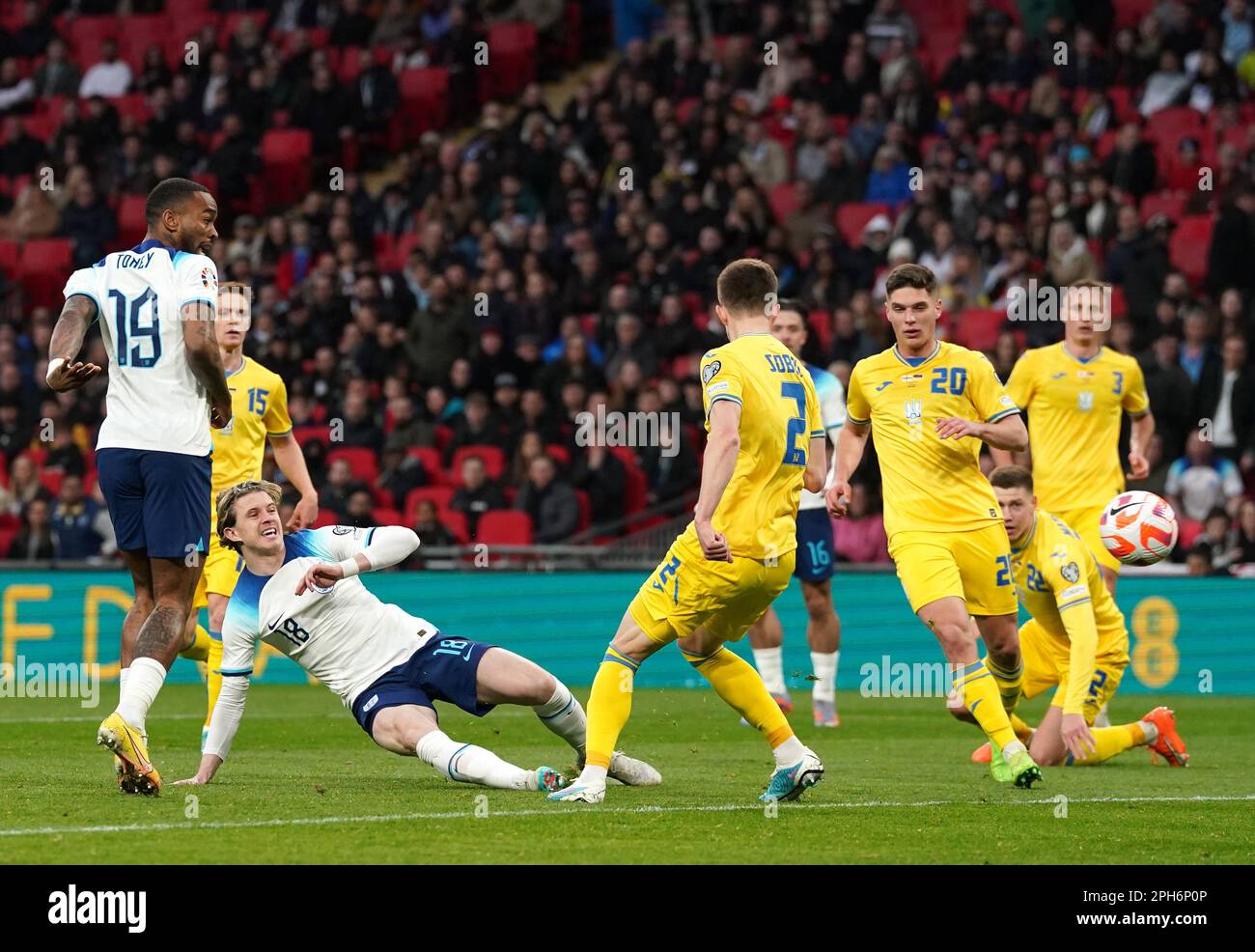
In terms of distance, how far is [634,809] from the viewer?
7.66m

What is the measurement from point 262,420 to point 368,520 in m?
6.36

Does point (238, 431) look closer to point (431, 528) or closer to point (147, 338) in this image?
point (147, 338)

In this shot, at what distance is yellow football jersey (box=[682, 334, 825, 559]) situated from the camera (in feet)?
25.7

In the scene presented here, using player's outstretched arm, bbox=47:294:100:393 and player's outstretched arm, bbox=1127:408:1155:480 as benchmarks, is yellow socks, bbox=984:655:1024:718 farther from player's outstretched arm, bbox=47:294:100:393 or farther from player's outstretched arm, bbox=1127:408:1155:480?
player's outstretched arm, bbox=47:294:100:393

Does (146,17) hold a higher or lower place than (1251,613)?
higher

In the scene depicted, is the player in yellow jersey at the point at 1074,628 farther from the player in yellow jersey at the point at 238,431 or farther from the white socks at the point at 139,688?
the white socks at the point at 139,688

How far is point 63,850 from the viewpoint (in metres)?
6.31

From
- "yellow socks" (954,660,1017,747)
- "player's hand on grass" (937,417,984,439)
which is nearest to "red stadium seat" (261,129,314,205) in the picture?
"player's hand on grass" (937,417,984,439)

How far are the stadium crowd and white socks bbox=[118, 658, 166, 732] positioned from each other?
9470 millimetres

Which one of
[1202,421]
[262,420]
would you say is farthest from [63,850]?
[1202,421]

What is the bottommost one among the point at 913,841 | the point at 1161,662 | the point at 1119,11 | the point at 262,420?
the point at 1161,662

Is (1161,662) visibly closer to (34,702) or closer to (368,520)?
(368,520)

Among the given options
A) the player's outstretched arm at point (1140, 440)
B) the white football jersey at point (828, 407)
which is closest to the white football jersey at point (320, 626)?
the white football jersey at point (828, 407)

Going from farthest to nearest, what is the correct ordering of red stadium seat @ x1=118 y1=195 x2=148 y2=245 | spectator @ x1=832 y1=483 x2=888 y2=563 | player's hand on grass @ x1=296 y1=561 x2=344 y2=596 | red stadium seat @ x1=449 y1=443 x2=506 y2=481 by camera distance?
red stadium seat @ x1=118 y1=195 x2=148 y2=245, red stadium seat @ x1=449 y1=443 x2=506 y2=481, spectator @ x1=832 y1=483 x2=888 y2=563, player's hand on grass @ x1=296 y1=561 x2=344 y2=596
